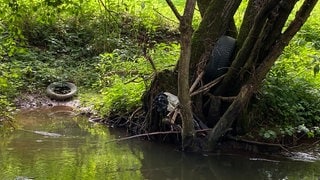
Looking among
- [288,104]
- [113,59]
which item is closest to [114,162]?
[288,104]

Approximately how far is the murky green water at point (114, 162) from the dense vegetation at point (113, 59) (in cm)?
59

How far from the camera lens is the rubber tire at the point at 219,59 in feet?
22.5

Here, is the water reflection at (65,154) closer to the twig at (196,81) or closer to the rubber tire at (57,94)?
the twig at (196,81)

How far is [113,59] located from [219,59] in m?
4.29

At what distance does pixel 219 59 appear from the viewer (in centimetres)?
684

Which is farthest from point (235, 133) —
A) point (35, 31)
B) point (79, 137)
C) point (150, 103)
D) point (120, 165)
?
point (35, 31)

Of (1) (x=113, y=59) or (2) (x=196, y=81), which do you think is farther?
(1) (x=113, y=59)

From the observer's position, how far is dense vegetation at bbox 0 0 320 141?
6449 millimetres

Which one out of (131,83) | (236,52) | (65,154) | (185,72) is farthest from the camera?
(131,83)

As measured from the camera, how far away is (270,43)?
6375mm

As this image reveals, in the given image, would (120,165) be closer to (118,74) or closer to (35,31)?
(118,74)

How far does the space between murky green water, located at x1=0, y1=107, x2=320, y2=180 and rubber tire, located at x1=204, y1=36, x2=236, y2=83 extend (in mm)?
1156

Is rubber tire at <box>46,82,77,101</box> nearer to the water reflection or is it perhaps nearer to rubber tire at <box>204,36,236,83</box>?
the water reflection

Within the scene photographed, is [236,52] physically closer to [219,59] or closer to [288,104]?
[219,59]
